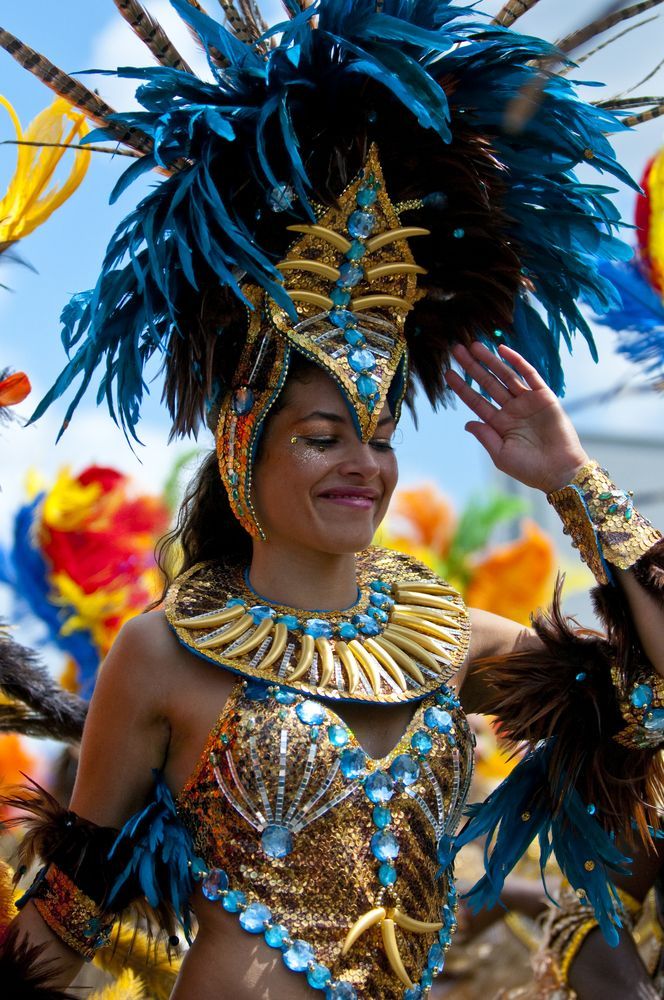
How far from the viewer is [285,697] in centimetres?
230

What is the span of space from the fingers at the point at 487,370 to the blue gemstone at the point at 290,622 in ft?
2.15

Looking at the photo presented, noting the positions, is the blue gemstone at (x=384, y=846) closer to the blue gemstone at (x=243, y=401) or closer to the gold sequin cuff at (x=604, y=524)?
the gold sequin cuff at (x=604, y=524)

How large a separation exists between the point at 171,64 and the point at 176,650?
1.18 meters

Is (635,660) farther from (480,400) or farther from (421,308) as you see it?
(421,308)

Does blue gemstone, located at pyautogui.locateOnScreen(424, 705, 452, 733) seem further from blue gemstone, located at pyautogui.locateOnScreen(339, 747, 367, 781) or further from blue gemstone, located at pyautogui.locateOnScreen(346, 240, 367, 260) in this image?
blue gemstone, located at pyautogui.locateOnScreen(346, 240, 367, 260)

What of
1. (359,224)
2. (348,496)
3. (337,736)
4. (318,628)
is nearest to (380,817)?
(337,736)

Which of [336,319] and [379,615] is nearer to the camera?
[336,319]

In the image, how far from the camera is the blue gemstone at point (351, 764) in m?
2.27

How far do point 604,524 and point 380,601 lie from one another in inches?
20.4

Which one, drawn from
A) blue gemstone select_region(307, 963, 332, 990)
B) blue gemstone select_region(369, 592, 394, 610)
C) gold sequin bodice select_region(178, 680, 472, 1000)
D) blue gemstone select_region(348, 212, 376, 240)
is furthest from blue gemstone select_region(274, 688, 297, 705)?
blue gemstone select_region(348, 212, 376, 240)

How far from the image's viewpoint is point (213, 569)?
2.65 metres

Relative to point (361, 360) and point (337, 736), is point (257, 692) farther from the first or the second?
point (361, 360)

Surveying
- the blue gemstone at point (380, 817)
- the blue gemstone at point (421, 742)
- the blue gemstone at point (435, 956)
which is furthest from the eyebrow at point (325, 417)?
the blue gemstone at point (435, 956)

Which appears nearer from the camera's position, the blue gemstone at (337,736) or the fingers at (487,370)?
the blue gemstone at (337,736)
